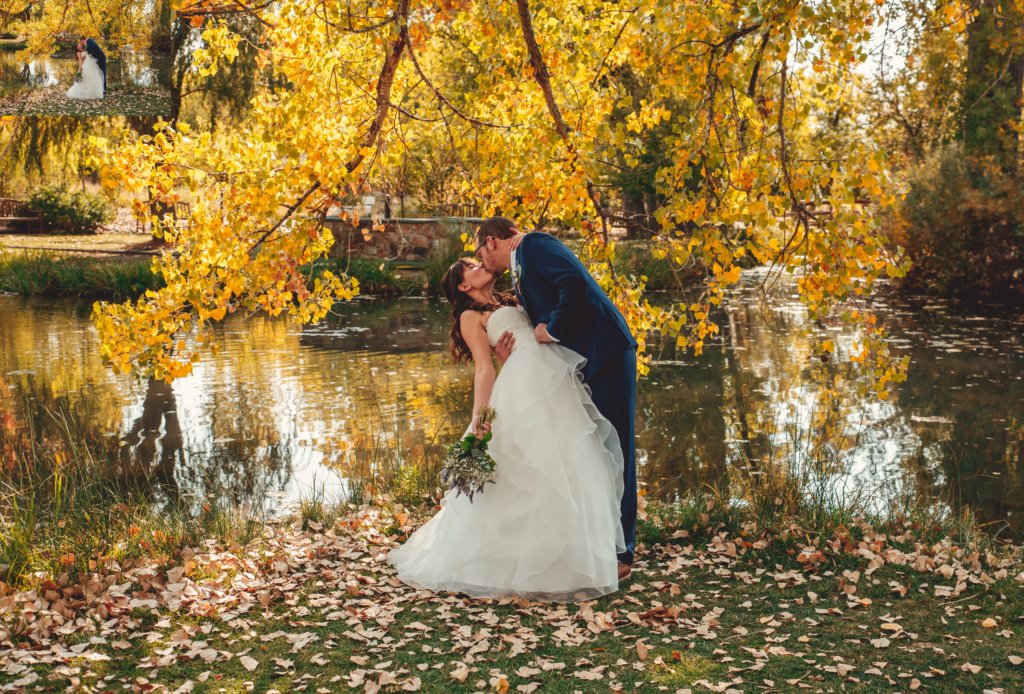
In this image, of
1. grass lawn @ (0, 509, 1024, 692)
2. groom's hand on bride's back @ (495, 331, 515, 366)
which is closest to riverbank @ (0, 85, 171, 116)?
grass lawn @ (0, 509, 1024, 692)

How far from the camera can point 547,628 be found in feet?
15.6

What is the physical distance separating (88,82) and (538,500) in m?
8.06

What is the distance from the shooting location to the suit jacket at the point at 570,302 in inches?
205

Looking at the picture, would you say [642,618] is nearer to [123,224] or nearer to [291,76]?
[291,76]

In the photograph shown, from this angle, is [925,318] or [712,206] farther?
[925,318]

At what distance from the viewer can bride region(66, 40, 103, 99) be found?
388 inches

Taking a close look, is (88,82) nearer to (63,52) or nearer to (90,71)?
(90,71)

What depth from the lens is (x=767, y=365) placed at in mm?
14297

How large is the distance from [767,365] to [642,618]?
10009 mm

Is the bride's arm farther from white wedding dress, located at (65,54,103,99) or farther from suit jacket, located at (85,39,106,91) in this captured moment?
Answer: white wedding dress, located at (65,54,103,99)

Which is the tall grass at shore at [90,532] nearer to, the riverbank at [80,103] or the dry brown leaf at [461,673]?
the dry brown leaf at [461,673]

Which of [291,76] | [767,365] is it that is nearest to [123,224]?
[767,365]

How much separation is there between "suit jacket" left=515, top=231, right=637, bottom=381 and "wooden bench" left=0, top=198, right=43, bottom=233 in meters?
31.4

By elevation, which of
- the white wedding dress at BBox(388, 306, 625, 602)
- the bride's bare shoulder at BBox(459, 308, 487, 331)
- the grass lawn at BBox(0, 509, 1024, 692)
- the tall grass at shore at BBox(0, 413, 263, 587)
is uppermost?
the bride's bare shoulder at BBox(459, 308, 487, 331)
